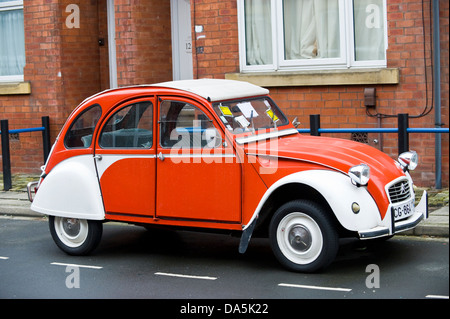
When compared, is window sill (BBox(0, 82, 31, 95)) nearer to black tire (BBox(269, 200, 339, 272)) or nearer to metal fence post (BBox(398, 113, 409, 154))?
metal fence post (BBox(398, 113, 409, 154))

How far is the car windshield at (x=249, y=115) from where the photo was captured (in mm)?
7875

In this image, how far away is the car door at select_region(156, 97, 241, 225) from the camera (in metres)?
7.57

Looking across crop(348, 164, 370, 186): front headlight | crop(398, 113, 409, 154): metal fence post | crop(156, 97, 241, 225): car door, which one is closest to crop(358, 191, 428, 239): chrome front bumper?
crop(348, 164, 370, 186): front headlight

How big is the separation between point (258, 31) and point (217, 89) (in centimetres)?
468

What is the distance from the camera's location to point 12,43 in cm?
1530

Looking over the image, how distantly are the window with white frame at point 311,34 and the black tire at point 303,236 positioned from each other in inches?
193

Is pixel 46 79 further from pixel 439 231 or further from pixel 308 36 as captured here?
pixel 439 231

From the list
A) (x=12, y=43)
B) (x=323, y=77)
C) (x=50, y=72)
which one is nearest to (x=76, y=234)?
(x=323, y=77)

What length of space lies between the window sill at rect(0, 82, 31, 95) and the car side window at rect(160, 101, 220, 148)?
7.29 m

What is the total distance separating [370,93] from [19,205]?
530 centimetres

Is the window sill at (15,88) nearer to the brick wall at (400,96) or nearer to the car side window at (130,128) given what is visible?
the brick wall at (400,96)

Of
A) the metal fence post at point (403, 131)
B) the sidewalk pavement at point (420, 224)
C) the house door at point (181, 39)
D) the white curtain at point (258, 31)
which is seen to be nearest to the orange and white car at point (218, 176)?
the sidewalk pavement at point (420, 224)
